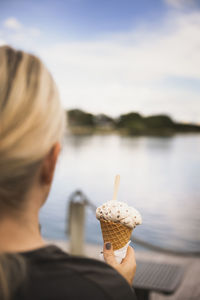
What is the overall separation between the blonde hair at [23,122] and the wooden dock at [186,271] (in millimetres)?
2702

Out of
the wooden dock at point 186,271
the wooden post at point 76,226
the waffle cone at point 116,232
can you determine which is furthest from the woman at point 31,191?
the wooden post at point 76,226

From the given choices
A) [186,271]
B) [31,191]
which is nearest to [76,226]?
[186,271]

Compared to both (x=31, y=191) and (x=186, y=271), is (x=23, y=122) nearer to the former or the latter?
(x=31, y=191)

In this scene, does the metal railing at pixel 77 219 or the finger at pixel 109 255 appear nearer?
the finger at pixel 109 255

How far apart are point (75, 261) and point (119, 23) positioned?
50289 millimetres

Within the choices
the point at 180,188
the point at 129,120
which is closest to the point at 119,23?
the point at 129,120

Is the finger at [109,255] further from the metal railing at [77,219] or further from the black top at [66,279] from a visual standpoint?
the metal railing at [77,219]

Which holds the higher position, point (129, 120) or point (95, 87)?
point (95, 87)

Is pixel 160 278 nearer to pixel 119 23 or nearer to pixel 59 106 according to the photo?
pixel 59 106

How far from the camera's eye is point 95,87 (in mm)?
51500

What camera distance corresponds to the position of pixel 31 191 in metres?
0.81

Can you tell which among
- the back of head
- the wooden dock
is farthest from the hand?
the wooden dock

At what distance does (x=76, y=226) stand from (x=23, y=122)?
411 centimetres

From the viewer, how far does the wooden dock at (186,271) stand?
4051 millimetres
